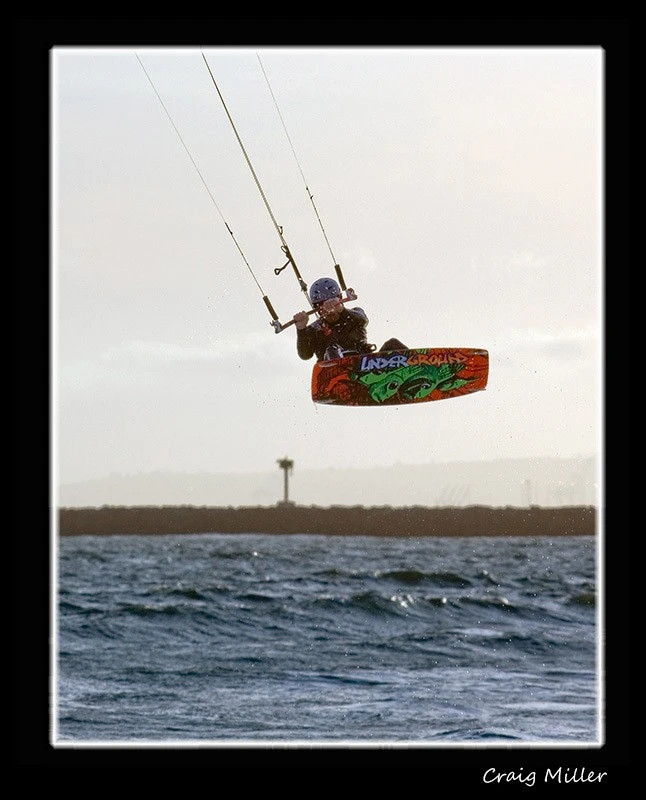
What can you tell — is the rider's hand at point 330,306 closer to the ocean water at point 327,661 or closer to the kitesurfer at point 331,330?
the kitesurfer at point 331,330

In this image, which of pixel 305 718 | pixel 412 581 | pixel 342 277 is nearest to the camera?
pixel 342 277

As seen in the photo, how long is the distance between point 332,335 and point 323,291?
63 centimetres

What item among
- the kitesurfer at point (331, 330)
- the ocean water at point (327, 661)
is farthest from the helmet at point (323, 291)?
the ocean water at point (327, 661)

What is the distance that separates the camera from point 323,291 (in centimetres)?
1469

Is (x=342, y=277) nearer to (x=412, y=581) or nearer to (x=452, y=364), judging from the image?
(x=452, y=364)

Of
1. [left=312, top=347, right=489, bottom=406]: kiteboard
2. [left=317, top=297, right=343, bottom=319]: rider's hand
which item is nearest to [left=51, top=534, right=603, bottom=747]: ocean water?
[left=312, top=347, right=489, bottom=406]: kiteboard

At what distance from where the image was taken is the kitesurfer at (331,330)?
14680 millimetres

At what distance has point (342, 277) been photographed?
14281 mm

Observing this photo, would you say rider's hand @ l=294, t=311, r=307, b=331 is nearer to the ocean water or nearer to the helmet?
the helmet

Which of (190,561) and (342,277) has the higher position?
(342,277)

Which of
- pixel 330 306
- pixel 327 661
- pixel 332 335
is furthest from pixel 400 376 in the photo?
pixel 327 661
